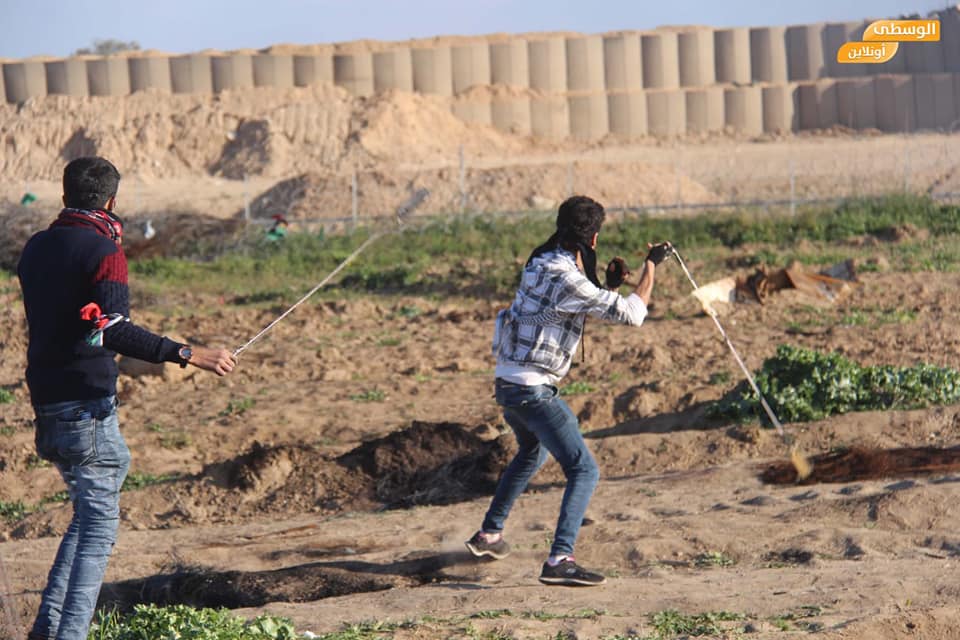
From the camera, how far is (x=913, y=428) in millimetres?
9047

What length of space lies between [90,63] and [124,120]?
12.5ft

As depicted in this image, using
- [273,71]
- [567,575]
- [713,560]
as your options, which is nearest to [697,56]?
[273,71]

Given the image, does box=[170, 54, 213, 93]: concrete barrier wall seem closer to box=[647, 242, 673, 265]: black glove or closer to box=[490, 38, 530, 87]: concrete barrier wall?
box=[490, 38, 530, 87]: concrete barrier wall

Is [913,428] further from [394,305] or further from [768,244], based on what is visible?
[768,244]

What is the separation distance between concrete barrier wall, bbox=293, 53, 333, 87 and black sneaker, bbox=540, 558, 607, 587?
1609 inches

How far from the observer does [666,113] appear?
1775 inches

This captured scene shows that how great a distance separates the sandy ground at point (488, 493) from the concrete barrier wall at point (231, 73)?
30.7 m

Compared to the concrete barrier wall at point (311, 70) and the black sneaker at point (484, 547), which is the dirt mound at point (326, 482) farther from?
the concrete barrier wall at point (311, 70)

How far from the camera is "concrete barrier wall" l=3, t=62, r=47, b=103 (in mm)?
46000

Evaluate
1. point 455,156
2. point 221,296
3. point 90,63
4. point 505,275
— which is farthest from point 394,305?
point 90,63

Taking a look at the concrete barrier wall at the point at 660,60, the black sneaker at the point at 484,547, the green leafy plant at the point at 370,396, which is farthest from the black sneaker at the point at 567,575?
the concrete barrier wall at the point at 660,60

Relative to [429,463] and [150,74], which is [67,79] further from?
[429,463]

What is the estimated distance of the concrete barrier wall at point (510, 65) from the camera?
46.2m

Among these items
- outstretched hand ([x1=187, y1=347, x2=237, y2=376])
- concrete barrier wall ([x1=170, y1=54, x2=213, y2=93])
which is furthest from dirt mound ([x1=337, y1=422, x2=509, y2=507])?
concrete barrier wall ([x1=170, y1=54, x2=213, y2=93])
